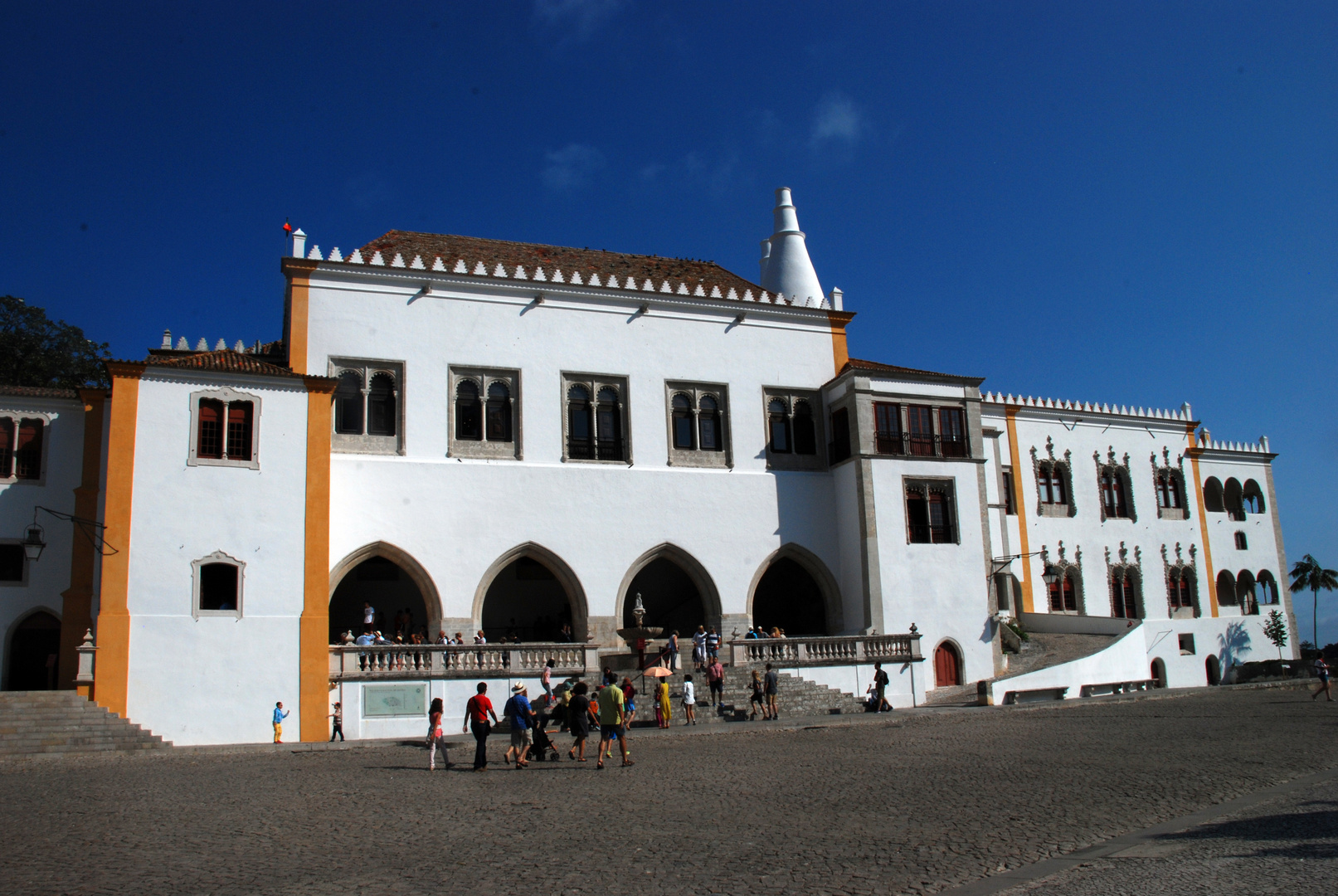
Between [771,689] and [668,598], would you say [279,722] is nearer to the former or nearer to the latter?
[771,689]

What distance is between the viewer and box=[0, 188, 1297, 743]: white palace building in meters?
20.3

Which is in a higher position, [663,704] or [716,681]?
[716,681]

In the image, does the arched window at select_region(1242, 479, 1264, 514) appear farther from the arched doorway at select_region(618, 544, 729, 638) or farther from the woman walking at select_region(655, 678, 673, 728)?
the woman walking at select_region(655, 678, 673, 728)

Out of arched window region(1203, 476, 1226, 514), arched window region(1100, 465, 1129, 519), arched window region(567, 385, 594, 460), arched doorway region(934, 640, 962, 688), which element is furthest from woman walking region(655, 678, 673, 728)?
arched window region(1203, 476, 1226, 514)

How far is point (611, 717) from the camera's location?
14445mm

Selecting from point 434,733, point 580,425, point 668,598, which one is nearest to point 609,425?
point 580,425

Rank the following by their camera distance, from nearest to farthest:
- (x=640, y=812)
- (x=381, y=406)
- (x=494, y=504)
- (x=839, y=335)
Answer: (x=640, y=812)
(x=381, y=406)
(x=494, y=504)
(x=839, y=335)

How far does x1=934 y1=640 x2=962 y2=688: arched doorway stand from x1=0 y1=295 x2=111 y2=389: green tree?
1043 inches

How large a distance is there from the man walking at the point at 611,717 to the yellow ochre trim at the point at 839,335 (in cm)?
1693

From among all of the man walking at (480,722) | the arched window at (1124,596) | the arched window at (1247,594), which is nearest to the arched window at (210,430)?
the man walking at (480,722)

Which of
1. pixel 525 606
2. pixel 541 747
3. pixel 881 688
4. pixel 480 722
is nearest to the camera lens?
pixel 480 722

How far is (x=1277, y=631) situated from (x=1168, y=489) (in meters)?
6.48

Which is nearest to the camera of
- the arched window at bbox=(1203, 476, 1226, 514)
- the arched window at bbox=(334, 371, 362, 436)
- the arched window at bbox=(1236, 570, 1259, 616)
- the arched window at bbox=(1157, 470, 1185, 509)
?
the arched window at bbox=(334, 371, 362, 436)

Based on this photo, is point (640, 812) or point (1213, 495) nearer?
point (640, 812)
